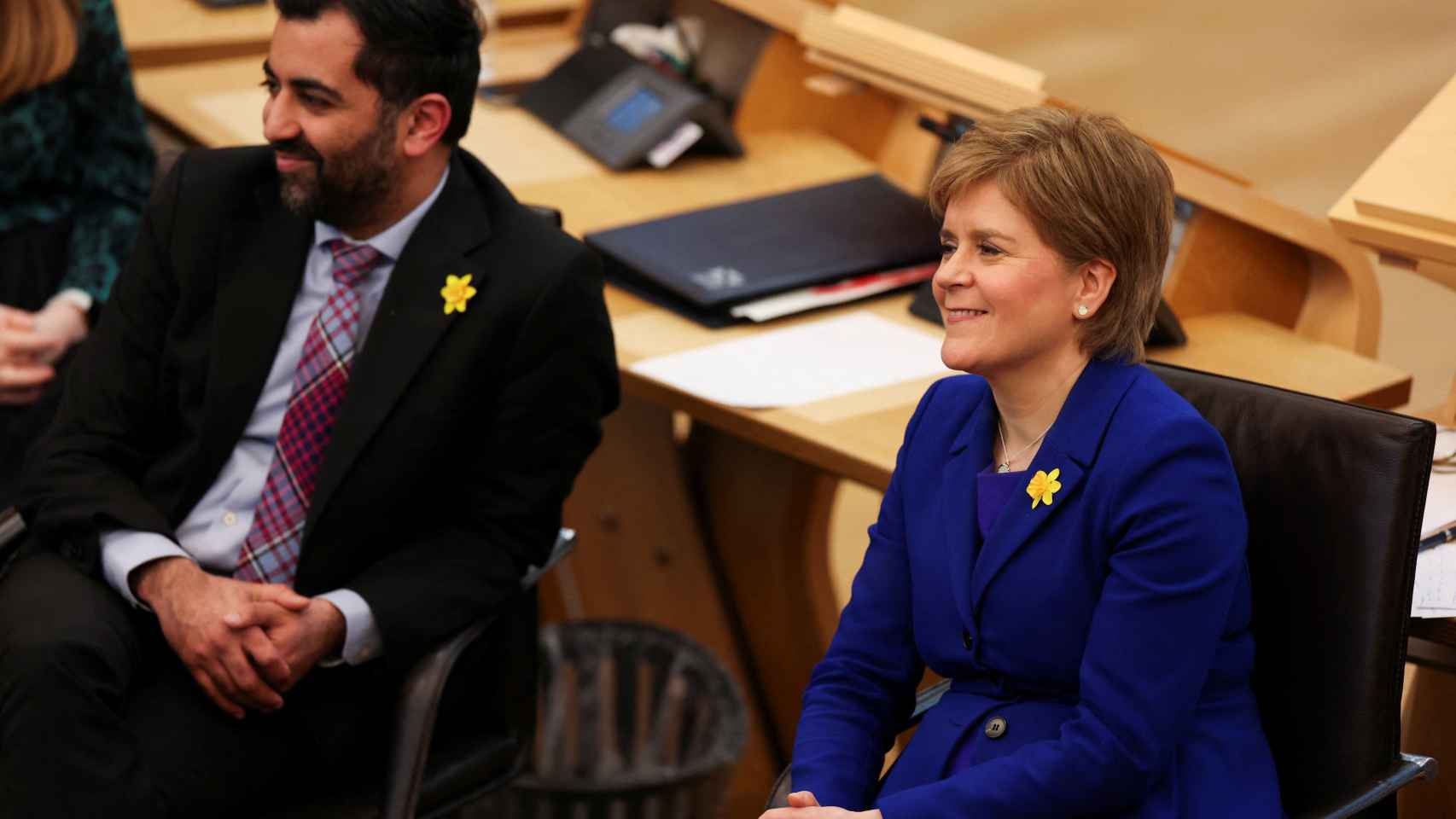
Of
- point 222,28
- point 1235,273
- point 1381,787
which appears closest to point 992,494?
point 1381,787

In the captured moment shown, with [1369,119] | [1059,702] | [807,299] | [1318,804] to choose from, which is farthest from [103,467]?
[1369,119]

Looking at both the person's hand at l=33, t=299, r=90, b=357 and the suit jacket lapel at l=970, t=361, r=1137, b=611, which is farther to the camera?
the person's hand at l=33, t=299, r=90, b=357

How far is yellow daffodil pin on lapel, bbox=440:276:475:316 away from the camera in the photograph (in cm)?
196

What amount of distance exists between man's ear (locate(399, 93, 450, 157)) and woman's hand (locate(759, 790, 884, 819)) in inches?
34.0

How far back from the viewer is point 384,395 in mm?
1950

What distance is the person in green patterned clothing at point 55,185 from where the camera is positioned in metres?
2.43

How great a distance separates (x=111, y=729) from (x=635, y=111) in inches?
63.0

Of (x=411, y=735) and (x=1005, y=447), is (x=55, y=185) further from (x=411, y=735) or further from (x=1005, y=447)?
(x=1005, y=447)

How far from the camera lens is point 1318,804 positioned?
1.56 meters

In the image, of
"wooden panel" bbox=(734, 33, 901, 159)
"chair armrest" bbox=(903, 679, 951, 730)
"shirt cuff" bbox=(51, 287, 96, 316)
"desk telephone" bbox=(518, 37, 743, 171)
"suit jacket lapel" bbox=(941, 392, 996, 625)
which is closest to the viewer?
"suit jacket lapel" bbox=(941, 392, 996, 625)

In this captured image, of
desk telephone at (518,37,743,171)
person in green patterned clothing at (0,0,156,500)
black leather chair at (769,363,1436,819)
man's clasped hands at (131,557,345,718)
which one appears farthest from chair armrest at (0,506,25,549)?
black leather chair at (769,363,1436,819)

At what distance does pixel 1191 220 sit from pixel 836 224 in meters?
0.54

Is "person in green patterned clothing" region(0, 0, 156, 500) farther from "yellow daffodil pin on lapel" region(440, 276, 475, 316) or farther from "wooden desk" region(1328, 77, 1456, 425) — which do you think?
"wooden desk" region(1328, 77, 1456, 425)

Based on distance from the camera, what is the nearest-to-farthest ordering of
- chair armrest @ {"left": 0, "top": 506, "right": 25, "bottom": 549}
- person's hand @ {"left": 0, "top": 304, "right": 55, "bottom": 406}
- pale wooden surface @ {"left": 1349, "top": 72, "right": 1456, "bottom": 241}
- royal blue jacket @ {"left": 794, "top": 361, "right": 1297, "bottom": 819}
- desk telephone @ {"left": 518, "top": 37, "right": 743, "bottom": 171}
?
royal blue jacket @ {"left": 794, "top": 361, "right": 1297, "bottom": 819}
pale wooden surface @ {"left": 1349, "top": 72, "right": 1456, "bottom": 241}
chair armrest @ {"left": 0, "top": 506, "right": 25, "bottom": 549}
person's hand @ {"left": 0, "top": 304, "right": 55, "bottom": 406}
desk telephone @ {"left": 518, "top": 37, "right": 743, "bottom": 171}
